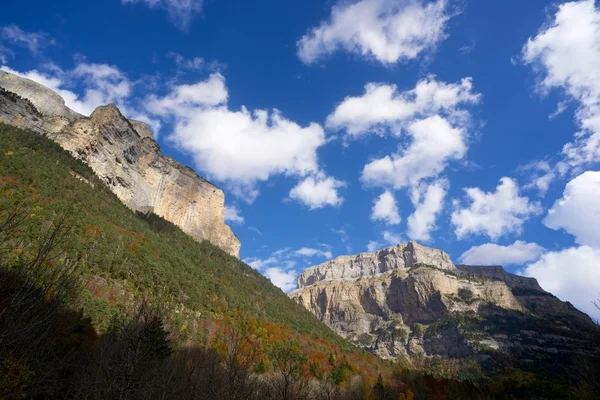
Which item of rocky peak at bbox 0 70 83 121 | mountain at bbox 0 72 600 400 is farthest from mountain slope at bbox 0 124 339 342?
rocky peak at bbox 0 70 83 121

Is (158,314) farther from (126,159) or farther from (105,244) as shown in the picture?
(126,159)

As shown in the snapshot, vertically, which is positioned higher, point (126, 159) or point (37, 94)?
point (37, 94)

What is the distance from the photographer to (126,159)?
116875 millimetres

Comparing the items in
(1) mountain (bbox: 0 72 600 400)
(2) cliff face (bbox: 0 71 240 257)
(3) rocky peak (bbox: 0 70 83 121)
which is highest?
(3) rocky peak (bbox: 0 70 83 121)

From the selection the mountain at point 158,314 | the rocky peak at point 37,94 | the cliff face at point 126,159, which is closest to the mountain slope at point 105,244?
the mountain at point 158,314

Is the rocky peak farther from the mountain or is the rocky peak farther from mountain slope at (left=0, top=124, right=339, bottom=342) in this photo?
mountain slope at (left=0, top=124, right=339, bottom=342)

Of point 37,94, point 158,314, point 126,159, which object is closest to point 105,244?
point 158,314

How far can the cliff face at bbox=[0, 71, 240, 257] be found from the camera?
9700 cm

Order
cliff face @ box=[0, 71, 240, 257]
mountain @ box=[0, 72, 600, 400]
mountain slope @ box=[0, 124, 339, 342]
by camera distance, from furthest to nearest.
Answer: cliff face @ box=[0, 71, 240, 257] < mountain slope @ box=[0, 124, 339, 342] < mountain @ box=[0, 72, 600, 400]

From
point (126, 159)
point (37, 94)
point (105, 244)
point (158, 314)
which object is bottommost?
point (158, 314)

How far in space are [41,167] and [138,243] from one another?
21571 mm

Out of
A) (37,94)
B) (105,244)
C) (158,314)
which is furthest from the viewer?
(37,94)

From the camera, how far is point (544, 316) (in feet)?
568

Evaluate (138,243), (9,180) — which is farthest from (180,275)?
(9,180)
